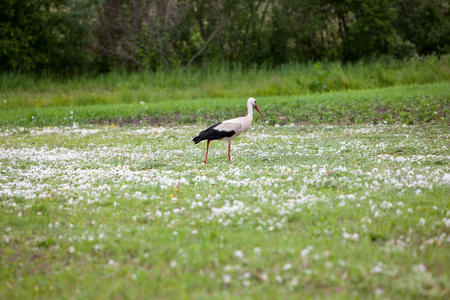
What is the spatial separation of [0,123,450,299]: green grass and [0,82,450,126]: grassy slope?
6.77 m

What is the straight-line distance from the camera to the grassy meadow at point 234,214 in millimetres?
4961

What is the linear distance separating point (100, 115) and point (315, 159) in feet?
45.6

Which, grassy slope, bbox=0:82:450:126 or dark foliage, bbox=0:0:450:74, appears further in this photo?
dark foliage, bbox=0:0:450:74

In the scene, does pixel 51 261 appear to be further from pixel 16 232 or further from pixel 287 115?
pixel 287 115

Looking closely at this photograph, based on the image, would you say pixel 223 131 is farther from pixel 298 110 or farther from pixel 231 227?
pixel 298 110

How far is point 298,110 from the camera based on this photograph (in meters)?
20.3

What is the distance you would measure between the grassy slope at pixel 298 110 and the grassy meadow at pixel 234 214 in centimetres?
62

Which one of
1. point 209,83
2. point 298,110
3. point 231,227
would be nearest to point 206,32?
point 209,83

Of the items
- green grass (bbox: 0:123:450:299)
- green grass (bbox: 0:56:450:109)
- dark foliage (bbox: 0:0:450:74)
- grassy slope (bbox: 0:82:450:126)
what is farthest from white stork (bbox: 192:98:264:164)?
dark foliage (bbox: 0:0:450:74)

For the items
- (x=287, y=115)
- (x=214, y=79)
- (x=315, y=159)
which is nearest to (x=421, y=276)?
(x=315, y=159)

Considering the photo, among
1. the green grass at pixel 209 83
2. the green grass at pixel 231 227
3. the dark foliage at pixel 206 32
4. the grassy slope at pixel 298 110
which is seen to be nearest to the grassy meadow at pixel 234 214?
the green grass at pixel 231 227

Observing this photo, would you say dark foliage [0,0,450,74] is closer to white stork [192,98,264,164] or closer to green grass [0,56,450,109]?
green grass [0,56,450,109]

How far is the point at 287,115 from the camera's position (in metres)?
20.1

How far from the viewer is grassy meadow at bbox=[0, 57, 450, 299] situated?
4.96 metres
